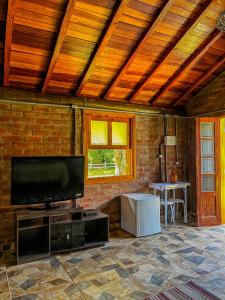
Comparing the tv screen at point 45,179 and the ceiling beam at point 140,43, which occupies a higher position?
the ceiling beam at point 140,43

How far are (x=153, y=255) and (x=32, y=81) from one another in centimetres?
324

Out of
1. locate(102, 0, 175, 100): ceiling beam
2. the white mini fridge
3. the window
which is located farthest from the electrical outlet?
locate(102, 0, 175, 100): ceiling beam

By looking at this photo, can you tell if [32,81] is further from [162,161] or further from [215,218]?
[215,218]

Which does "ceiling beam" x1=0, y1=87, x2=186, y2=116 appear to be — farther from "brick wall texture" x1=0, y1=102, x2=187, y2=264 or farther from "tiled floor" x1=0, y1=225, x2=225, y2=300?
"tiled floor" x1=0, y1=225, x2=225, y2=300

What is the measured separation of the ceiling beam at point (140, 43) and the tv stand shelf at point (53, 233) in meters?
2.22

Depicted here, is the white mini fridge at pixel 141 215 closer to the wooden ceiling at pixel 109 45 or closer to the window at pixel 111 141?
the window at pixel 111 141

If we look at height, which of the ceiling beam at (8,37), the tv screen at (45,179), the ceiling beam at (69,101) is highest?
the ceiling beam at (8,37)

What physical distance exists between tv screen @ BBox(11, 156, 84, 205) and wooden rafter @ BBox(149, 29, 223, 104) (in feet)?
7.09

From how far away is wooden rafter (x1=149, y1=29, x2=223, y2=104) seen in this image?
3.62 meters

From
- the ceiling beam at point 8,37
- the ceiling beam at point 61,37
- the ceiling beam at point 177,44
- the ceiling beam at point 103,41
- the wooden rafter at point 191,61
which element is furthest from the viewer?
the wooden rafter at point 191,61

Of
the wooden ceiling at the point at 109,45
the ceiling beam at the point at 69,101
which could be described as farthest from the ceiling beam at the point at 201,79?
the ceiling beam at the point at 69,101

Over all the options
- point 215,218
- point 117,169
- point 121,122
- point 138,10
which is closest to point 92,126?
point 121,122

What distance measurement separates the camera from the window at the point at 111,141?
4.42 m

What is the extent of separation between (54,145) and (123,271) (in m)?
2.28
